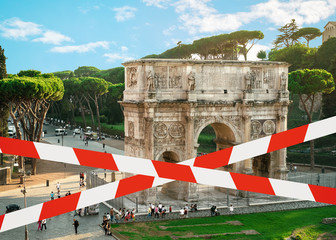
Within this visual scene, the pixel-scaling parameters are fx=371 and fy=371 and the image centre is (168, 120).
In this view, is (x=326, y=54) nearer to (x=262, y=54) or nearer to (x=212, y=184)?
(x=262, y=54)

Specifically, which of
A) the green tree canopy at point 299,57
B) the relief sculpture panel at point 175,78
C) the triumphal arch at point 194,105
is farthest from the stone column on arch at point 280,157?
the green tree canopy at point 299,57

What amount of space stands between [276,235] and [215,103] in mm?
10619

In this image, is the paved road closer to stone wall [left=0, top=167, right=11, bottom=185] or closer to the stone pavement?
the stone pavement

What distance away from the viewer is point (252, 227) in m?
22.8

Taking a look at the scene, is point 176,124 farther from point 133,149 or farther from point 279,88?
point 279,88

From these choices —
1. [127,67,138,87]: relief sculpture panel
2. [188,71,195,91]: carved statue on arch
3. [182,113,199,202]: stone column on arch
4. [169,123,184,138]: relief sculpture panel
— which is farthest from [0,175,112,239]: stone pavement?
[188,71,195,91]: carved statue on arch

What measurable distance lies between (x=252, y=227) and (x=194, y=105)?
369 inches

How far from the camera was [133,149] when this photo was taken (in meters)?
28.0

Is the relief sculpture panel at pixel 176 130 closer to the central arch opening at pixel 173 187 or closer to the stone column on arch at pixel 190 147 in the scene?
the stone column on arch at pixel 190 147

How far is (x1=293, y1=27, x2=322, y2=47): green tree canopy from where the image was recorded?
233 feet

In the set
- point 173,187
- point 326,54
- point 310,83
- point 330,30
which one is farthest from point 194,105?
point 330,30

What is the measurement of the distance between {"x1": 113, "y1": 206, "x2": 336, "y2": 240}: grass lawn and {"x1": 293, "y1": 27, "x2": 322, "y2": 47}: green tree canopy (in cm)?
5333

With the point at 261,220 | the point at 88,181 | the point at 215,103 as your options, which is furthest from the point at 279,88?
the point at 88,181

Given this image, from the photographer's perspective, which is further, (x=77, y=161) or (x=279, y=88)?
(x=279, y=88)
